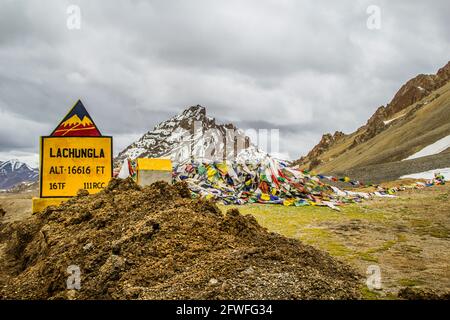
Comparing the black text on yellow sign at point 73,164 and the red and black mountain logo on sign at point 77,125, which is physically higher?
the red and black mountain logo on sign at point 77,125

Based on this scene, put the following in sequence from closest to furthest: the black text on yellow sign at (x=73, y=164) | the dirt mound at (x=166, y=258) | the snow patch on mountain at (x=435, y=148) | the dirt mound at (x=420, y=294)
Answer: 1. the dirt mound at (x=420, y=294)
2. the dirt mound at (x=166, y=258)
3. the black text on yellow sign at (x=73, y=164)
4. the snow patch on mountain at (x=435, y=148)

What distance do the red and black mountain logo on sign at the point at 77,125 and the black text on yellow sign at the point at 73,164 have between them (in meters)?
0.22

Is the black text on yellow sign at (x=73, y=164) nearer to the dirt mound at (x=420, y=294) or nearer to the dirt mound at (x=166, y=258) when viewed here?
the dirt mound at (x=166, y=258)

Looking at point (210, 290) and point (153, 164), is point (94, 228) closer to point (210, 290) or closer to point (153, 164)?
point (210, 290)

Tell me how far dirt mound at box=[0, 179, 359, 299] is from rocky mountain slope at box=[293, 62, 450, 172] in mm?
58399

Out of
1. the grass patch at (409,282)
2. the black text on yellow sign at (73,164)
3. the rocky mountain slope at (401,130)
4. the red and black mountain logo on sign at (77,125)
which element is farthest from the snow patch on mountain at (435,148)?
the grass patch at (409,282)

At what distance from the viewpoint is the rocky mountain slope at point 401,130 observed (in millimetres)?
65562

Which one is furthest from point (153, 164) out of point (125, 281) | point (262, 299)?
point (262, 299)

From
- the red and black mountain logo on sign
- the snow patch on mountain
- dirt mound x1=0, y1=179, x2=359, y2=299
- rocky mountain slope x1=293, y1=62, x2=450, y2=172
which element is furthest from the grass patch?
rocky mountain slope x1=293, y1=62, x2=450, y2=172

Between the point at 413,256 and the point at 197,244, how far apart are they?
5.01 metres

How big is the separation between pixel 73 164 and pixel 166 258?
8319 mm

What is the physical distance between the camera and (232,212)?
9125 mm

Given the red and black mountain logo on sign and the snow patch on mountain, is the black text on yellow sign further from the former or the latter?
the snow patch on mountain
